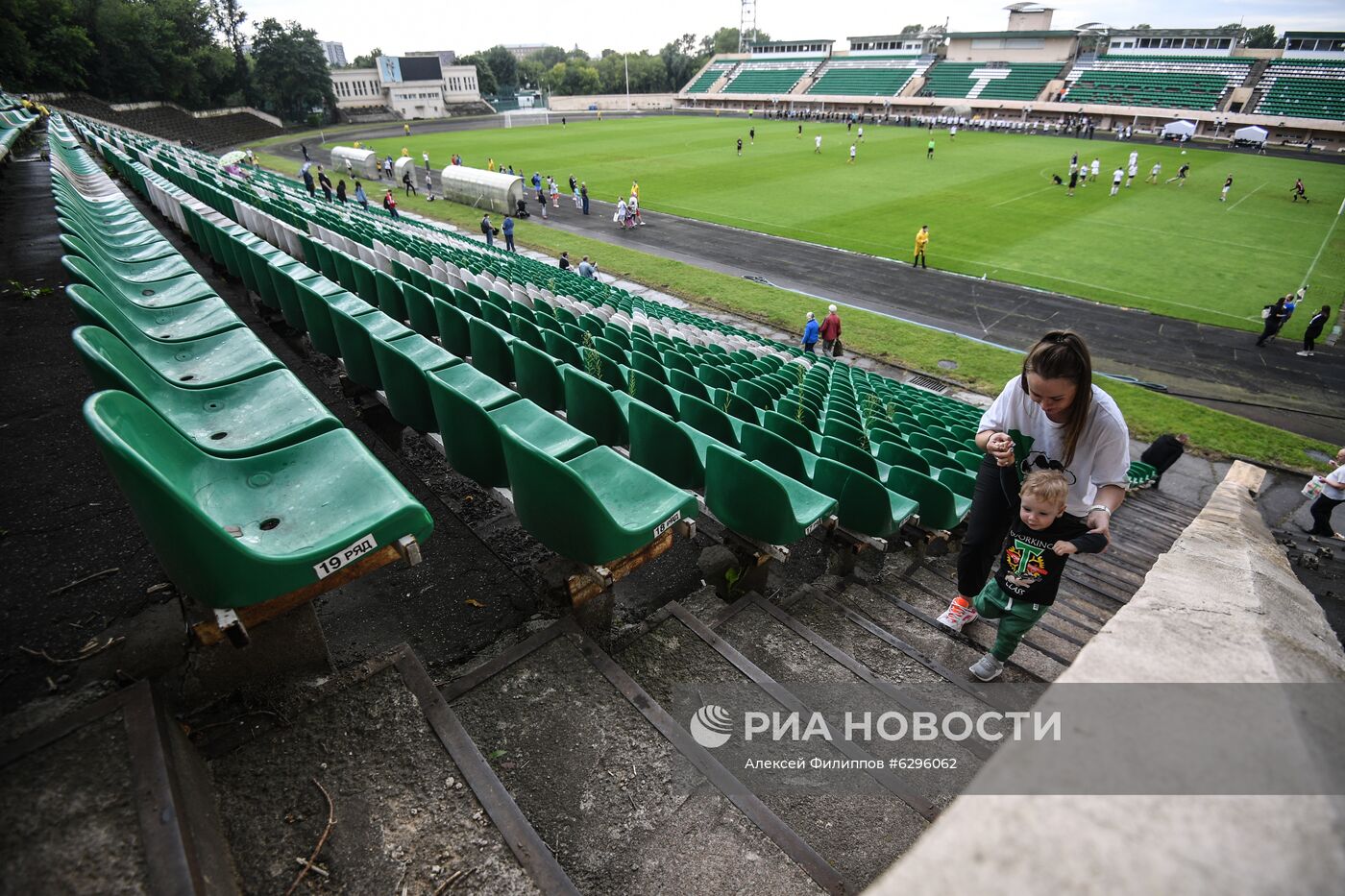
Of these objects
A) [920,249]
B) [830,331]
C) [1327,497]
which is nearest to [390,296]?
[830,331]

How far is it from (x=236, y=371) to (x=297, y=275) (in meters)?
2.51

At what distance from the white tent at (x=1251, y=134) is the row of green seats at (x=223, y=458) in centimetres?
6241

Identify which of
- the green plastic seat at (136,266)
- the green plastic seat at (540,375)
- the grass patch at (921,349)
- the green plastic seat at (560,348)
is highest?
the green plastic seat at (136,266)

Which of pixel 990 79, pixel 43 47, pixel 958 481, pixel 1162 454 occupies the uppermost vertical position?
pixel 43 47

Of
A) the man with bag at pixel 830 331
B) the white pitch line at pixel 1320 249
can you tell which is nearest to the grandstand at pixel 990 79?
the white pitch line at pixel 1320 249

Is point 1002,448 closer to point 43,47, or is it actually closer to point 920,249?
point 920,249

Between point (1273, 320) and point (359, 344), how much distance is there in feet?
63.4

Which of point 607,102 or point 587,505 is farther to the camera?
point 607,102

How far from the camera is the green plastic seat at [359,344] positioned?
4086 millimetres

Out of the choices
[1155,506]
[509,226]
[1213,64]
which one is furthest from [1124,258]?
[1213,64]

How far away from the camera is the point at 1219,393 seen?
12836mm

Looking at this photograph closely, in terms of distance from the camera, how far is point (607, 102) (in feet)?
277

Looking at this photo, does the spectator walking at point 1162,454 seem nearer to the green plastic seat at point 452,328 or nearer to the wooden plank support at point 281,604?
the green plastic seat at point 452,328

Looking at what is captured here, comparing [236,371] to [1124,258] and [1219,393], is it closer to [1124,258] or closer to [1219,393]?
[1219,393]
